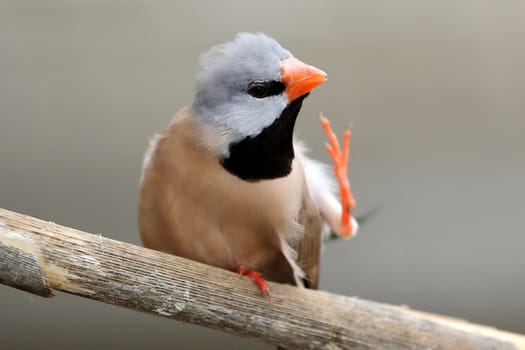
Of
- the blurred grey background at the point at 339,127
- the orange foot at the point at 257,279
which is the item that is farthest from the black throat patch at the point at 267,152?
the blurred grey background at the point at 339,127

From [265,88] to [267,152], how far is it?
A: 120 millimetres

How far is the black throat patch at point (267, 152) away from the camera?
110 centimetres

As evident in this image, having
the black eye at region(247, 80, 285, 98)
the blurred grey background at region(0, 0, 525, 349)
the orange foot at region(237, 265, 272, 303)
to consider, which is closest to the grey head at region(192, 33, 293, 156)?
the black eye at region(247, 80, 285, 98)

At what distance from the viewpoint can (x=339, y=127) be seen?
6.95ft

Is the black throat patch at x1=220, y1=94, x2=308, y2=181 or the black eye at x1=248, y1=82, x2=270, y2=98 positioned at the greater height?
the black eye at x1=248, y1=82, x2=270, y2=98

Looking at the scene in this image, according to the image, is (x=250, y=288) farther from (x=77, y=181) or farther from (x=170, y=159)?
(x=77, y=181)

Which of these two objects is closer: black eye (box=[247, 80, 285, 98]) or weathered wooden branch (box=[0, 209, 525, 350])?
weathered wooden branch (box=[0, 209, 525, 350])

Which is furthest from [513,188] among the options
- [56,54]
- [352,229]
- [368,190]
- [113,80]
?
[56,54]

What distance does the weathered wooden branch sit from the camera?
3.09ft

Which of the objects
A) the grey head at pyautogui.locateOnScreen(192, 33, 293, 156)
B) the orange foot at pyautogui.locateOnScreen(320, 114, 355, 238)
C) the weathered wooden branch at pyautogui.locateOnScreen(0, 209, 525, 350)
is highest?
the grey head at pyautogui.locateOnScreen(192, 33, 293, 156)

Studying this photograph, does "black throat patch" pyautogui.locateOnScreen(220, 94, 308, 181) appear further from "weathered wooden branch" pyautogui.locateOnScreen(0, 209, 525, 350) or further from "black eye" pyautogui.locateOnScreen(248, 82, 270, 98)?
"weathered wooden branch" pyautogui.locateOnScreen(0, 209, 525, 350)

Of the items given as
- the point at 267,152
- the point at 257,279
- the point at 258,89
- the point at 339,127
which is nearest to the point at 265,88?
the point at 258,89

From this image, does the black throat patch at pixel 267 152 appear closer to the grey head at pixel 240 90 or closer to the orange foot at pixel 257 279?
the grey head at pixel 240 90

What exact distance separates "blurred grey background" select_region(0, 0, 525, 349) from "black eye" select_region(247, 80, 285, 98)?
2.76ft
